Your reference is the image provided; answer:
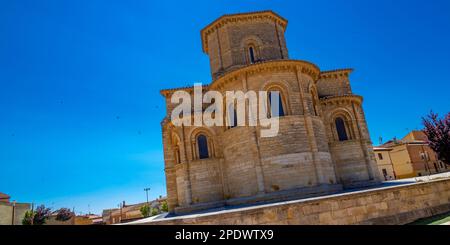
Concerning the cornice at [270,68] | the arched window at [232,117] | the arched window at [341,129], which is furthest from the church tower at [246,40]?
the arched window at [341,129]

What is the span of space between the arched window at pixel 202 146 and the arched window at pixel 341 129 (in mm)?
8817

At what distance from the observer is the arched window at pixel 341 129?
1909cm

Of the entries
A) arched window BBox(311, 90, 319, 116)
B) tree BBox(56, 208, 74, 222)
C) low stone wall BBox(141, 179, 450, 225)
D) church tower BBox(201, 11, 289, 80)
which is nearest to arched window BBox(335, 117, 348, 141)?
arched window BBox(311, 90, 319, 116)

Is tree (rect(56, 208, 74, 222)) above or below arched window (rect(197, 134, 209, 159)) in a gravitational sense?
below

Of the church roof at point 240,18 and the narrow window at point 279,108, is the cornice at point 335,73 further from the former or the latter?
the narrow window at point 279,108

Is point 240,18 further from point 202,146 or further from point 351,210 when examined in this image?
point 351,210

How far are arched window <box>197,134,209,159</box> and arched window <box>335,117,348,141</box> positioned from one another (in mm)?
8817

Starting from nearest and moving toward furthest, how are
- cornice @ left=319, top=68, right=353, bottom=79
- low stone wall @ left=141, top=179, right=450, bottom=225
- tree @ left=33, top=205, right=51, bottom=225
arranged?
1. low stone wall @ left=141, top=179, right=450, bottom=225
2. cornice @ left=319, top=68, right=353, bottom=79
3. tree @ left=33, top=205, right=51, bottom=225

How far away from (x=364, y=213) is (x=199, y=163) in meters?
10.3

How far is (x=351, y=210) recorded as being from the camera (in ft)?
29.2

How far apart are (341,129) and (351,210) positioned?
37.2 ft

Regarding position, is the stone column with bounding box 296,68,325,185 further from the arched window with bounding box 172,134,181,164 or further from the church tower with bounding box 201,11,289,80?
the arched window with bounding box 172,134,181,164

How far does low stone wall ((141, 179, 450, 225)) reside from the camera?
25.5ft
